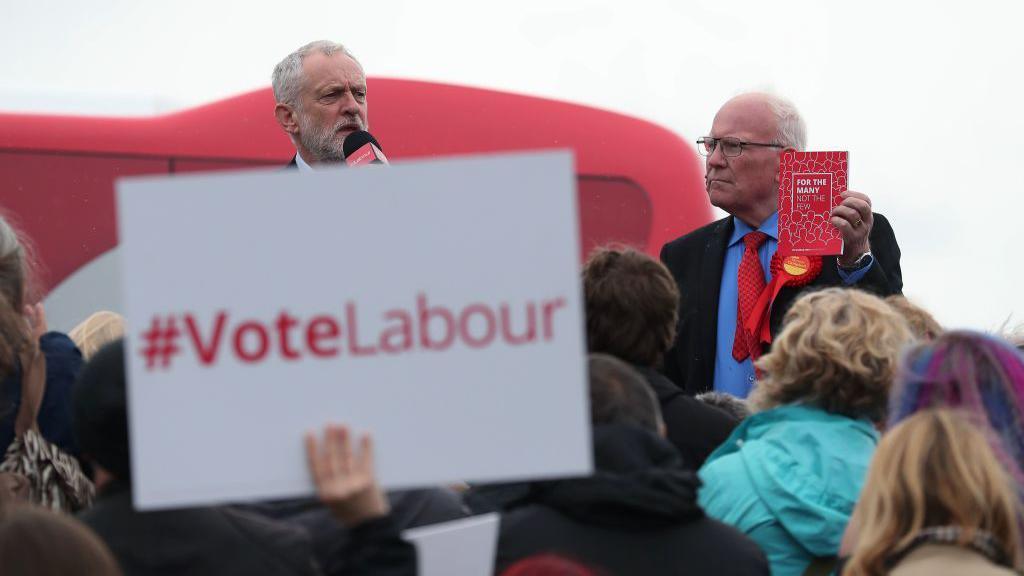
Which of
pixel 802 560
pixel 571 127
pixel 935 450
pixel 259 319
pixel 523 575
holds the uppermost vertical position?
pixel 571 127

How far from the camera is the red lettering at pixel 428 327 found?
223cm

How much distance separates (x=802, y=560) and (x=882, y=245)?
182 centimetres

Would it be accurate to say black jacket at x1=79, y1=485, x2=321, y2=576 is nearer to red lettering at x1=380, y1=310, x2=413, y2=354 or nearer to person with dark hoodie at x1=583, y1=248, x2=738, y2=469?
red lettering at x1=380, y1=310, x2=413, y2=354

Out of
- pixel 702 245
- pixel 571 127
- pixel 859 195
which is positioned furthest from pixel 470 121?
pixel 859 195

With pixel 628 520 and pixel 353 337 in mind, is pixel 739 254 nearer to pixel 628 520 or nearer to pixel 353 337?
pixel 628 520

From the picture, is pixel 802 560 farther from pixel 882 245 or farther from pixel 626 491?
pixel 882 245

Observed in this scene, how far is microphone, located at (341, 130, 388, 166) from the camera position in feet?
14.6

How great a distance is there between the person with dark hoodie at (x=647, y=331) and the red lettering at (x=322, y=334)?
51.0 inches

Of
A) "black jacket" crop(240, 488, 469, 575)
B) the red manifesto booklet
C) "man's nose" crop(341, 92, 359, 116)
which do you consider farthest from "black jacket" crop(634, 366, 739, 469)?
"man's nose" crop(341, 92, 359, 116)

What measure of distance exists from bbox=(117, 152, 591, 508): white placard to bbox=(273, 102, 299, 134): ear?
119 inches

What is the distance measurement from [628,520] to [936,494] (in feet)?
1.75

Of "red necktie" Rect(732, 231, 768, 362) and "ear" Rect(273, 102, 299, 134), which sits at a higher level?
"ear" Rect(273, 102, 299, 134)

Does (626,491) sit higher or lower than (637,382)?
lower

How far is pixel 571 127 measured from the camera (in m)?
8.95
